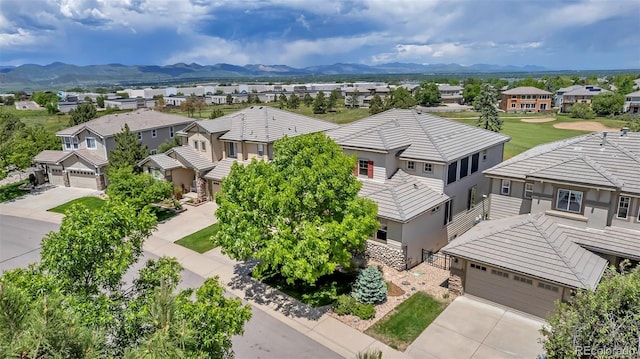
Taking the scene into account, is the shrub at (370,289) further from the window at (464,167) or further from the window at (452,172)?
the window at (464,167)

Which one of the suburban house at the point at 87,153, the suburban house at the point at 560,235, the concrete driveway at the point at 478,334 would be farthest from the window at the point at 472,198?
the suburban house at the point at 87,153

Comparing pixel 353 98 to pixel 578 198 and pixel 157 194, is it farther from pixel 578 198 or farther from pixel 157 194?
pixel 578 198

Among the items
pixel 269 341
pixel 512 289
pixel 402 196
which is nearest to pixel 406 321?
pixel 512 289

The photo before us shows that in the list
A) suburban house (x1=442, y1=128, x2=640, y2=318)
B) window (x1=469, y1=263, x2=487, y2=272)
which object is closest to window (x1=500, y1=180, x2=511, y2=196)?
suburban house (x1=442, y1=128, x2=640, y2=318)

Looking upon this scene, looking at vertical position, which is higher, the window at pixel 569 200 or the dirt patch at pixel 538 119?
the window at pixel 569 200

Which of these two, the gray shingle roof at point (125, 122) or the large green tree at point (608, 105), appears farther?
the large green tree at point (608, 105)

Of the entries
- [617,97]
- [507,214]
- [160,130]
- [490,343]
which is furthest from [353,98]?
[490,343]

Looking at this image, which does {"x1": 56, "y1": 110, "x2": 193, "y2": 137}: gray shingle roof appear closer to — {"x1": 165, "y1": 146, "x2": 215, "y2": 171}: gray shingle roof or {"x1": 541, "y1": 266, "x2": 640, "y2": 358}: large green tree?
{"x1": 165, "y1": 146, "x2": 215, "y2": 171}: gray shingle roof

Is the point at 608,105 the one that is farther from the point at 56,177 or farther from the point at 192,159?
the point at 56,177
